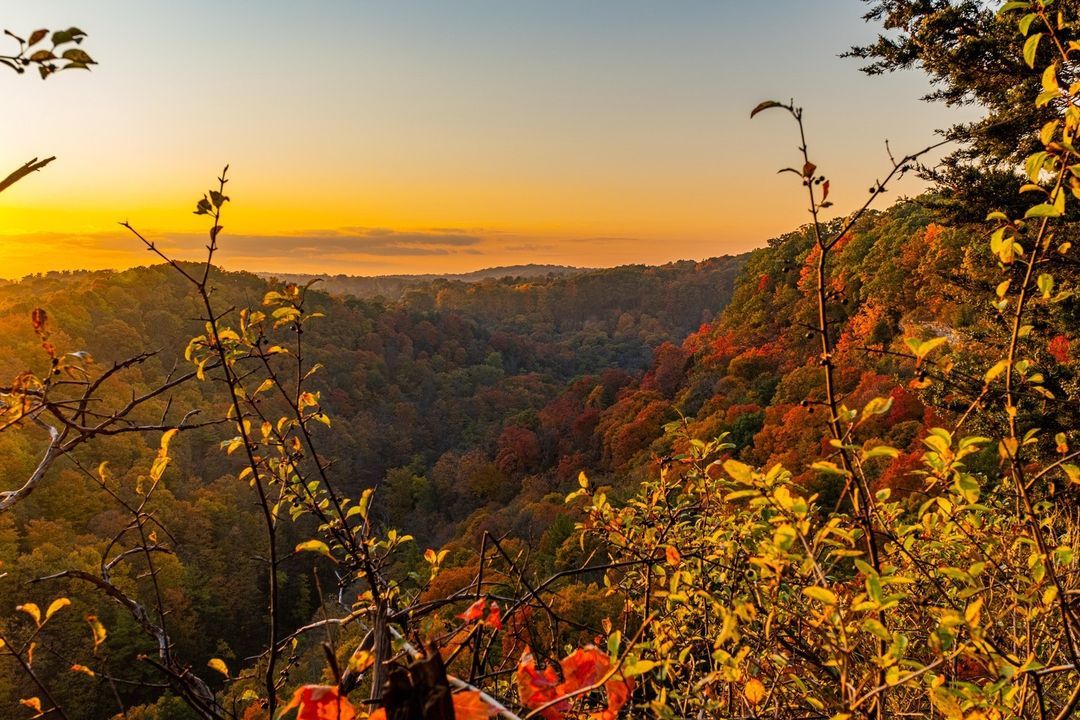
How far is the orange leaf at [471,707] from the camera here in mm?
1065

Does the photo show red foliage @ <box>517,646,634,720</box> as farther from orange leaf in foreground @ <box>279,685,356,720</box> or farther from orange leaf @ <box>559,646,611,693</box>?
orange leaf in foreground @ <box>279,685,356,720</box>

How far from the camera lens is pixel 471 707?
108 cm

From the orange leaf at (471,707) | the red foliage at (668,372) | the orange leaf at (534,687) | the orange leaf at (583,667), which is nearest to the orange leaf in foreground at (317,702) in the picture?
the orange leaf at (471,707)

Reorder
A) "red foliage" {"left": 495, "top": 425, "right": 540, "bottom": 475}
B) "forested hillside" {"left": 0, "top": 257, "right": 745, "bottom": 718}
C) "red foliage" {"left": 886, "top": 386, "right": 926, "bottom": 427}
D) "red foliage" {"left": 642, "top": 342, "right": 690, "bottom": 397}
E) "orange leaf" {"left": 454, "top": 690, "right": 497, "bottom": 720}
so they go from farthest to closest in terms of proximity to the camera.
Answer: "red foliage" {"left": 495, "top": 425, "right": 540, "bottom": 475} → "red foliage" {"left": 642, "top": 342, "right": 690, "bottom": 397} → "forested hillside" {"left": 0, "top": 257, "right": 745, "bottom": 718} → "red foliage" {"left": 886, "top": 386, "right": 926, "bottom": 427} → "orange leaf" {"left": 454, "top": 690, "right": 497, "bottom": 720}

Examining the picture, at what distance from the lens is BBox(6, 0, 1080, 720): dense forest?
1431 millimetres

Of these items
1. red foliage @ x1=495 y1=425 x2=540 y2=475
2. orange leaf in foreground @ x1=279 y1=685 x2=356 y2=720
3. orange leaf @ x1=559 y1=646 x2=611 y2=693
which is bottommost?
red foliage @ x1=495 y1=425 x2=540 y2=475

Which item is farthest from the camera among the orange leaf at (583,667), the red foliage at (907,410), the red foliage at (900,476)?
the red foliage at (907,410)

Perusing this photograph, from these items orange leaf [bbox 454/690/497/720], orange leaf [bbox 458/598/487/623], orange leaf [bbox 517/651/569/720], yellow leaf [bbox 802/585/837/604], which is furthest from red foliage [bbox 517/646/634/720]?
yellow leaf [bbox 802/585/837/604]

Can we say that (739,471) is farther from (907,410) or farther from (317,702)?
(907,410)

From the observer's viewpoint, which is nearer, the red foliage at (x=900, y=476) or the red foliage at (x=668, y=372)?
the red foliage at (x=900, y=476)

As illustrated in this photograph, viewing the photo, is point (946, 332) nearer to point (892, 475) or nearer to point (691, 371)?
point (892, 475)

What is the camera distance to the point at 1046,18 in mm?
1528

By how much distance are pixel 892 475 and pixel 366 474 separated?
39.9 meters

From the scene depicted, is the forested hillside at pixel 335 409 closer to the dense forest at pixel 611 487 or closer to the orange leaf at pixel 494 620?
the dense forest at pixel 611 487
